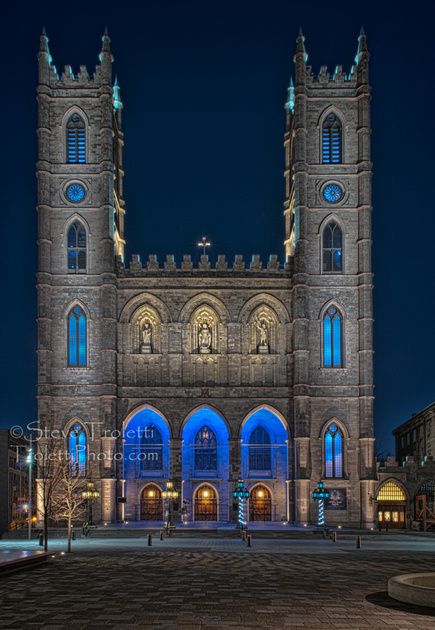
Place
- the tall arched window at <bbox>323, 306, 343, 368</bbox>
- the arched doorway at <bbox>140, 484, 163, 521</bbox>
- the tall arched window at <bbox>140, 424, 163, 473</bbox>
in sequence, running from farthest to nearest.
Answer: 1. the tall arched window at <bbox>140, 424, 163, 473</bbox>
2. the arched doorway at <bbox>140, 484, 163, 521</bbox>
3. the tall arched window at <bbox>323, 306, 343, 368</bbox>

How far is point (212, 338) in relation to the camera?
59.2 m

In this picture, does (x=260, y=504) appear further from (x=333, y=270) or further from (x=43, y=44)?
(x=43, y=44)

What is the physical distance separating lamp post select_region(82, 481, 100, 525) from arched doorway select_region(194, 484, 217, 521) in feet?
27.0

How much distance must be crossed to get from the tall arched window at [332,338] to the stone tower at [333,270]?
0.10 m

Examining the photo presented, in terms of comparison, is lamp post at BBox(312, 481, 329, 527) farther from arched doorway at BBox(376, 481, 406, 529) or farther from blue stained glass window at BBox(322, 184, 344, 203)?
blue stained glass window at BBox(322, 184, 344, 203)

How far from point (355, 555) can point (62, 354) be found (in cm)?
2968

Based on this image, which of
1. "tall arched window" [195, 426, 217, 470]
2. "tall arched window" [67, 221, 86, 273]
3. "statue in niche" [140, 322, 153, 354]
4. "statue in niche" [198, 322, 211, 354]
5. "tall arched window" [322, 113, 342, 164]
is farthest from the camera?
"tall arched window" [322, 113, 342, 164]

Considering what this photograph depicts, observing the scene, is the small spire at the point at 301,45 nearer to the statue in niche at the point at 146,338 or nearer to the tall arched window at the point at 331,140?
the tall arched window at the point at 331,140

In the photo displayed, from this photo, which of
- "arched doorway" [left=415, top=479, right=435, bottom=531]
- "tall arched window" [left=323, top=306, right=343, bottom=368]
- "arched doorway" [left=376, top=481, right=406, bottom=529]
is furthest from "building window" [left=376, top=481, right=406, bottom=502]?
"tall arched window" [left=323, top=306, right=343, bottom=368]

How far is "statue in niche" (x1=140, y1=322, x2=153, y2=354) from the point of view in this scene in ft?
192

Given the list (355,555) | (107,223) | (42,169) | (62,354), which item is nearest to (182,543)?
(355,555)

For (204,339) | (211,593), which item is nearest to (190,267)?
(204,339)

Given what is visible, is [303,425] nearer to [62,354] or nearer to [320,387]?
[320,387]

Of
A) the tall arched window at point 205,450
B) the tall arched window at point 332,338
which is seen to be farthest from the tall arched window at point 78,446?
the tall arched window at point 332,338
